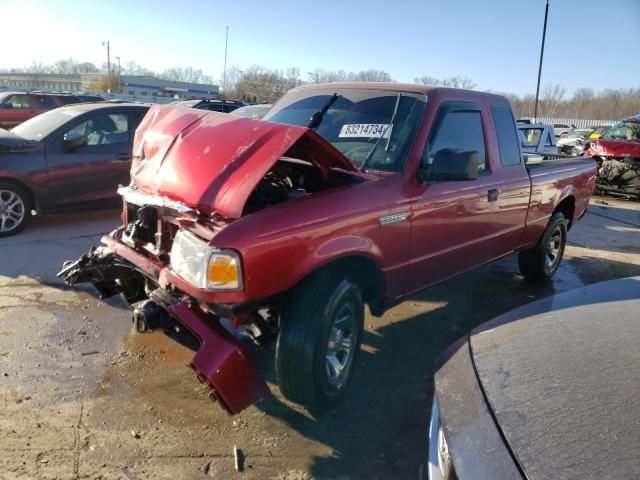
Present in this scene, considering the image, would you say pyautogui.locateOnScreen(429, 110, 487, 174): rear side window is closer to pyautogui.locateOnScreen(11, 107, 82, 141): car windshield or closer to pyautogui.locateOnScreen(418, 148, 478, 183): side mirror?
pyautogui.locateOnScreen(418, 148, 478, 183): side mirror

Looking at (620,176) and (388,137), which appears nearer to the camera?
(388,137)

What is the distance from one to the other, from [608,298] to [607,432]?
120 cm

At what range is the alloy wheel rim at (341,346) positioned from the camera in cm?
310

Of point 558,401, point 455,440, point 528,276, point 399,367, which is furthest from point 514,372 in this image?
point 528,276

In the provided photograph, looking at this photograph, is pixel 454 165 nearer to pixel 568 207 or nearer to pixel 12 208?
pixel 568 207

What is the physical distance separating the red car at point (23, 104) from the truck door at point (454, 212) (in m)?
14.7

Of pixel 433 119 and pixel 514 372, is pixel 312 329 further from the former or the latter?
pixel 433 119

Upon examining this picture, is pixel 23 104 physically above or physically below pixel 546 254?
above

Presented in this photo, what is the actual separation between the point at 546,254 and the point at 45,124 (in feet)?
22.8

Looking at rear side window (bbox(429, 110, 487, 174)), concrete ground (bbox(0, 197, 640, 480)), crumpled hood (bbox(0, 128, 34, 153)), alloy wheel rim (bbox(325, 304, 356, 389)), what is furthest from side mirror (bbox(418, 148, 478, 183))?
crumpled hood (bbox(0, 128, 34, 153))

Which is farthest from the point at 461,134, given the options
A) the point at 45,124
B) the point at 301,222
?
the point at 45,124

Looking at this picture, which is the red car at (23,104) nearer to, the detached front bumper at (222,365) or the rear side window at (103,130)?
the rear side window at (103,130)

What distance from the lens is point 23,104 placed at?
1584 centimetres

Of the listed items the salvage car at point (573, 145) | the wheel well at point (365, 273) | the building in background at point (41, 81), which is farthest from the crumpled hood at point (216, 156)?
the building in background at point (41, 81)
